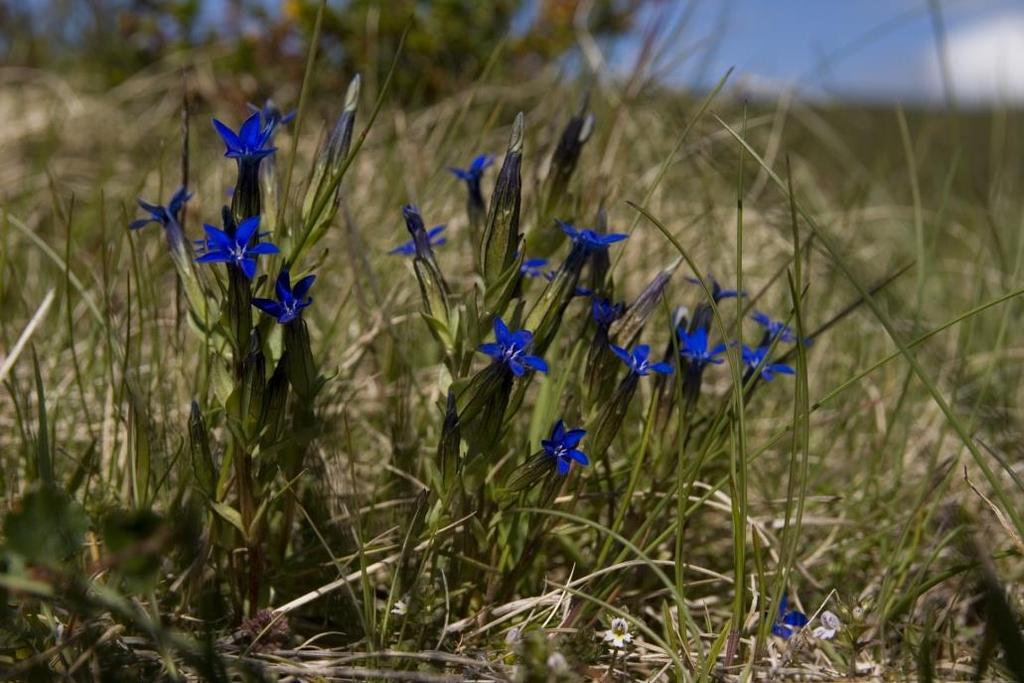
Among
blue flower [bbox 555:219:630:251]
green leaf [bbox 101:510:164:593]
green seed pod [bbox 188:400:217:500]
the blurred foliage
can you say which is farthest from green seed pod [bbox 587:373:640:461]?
the blurred foliage

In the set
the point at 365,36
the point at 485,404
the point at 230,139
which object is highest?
the point at 365,36

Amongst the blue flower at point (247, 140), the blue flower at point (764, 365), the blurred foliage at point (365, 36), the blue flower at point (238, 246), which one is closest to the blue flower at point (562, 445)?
the blue flower at point (764, 365)

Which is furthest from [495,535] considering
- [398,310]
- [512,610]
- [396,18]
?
[396,18]

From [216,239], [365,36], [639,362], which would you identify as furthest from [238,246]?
[365,36]

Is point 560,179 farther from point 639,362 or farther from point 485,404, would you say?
point 485,404

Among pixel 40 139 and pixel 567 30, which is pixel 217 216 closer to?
pixel 40 139
